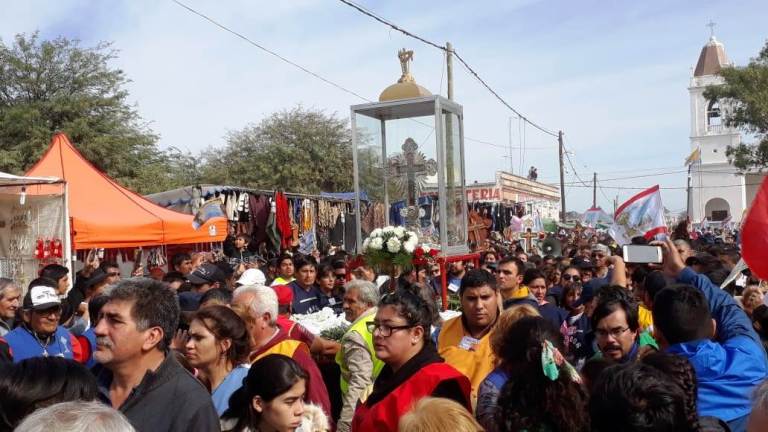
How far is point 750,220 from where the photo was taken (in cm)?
450

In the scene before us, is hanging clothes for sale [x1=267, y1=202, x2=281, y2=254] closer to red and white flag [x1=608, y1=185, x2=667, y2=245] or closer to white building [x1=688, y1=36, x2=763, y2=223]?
red and white flag [x1=608, y1=185, x2=667, y2=245]

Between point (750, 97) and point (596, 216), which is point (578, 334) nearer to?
point (596, 216)

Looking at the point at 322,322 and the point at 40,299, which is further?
the point at 322,322

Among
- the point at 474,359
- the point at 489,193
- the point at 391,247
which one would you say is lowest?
the point at 474,359

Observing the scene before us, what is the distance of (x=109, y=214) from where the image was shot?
40.0 feet

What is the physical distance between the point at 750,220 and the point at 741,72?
2914 cm

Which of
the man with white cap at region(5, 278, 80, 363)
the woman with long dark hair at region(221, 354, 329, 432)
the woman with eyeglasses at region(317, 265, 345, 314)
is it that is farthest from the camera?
the woman with eyeglasses at region(317, 265, 345, 314)

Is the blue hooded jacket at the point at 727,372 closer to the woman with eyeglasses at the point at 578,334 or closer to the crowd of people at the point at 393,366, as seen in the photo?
the crowd of people at the point at 393,366

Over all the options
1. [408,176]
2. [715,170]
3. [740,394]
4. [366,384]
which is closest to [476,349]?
[366,384]

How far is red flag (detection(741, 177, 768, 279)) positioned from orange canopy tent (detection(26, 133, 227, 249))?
9380mm

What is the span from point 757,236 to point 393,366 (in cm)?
221

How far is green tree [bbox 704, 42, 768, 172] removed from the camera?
98.1 feet

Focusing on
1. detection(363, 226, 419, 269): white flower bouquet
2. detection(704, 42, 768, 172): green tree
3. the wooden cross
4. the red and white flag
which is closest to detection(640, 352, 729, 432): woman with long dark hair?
the red and white flag

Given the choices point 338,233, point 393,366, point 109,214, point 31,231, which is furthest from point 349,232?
point 393,366
